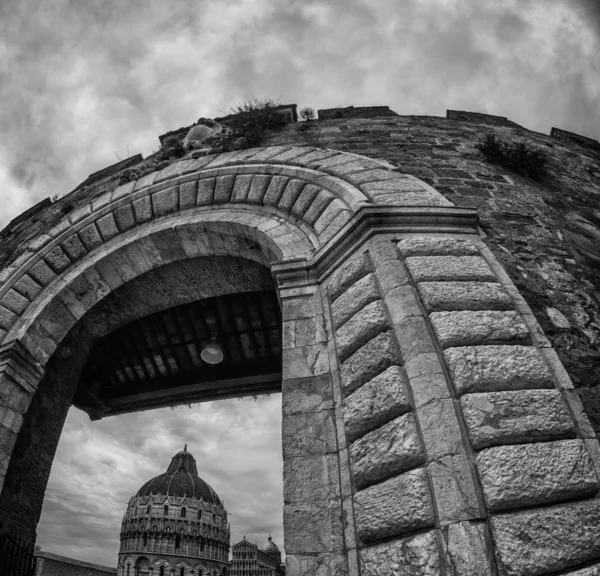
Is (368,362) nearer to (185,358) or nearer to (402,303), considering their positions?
(402,303)

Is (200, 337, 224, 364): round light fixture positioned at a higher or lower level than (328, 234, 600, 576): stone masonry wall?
higher

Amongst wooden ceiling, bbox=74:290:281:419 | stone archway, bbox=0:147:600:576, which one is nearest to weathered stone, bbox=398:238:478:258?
stone archway, bbox=0:147:600:576

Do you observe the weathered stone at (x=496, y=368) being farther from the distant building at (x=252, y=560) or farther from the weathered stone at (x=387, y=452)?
the distant building at (x=252, y=560)

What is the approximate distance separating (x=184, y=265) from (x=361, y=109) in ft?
12.2

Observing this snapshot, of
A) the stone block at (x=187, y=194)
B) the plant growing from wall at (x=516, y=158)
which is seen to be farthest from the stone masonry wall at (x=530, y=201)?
the stone block at (x=187, y=194)

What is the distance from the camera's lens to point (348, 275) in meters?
3.24

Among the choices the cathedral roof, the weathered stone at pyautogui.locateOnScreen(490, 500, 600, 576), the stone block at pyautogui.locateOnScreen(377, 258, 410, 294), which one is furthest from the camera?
the cathedral roof

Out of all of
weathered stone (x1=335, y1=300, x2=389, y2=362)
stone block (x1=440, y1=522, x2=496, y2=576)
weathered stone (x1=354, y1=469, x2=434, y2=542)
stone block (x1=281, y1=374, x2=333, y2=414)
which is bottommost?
stone block (x1=440, y1=522, x2=496, y2=576)

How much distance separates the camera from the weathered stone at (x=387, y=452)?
2.19 metres

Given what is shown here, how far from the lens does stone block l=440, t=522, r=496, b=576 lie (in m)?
1.75

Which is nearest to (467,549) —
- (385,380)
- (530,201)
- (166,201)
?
(385,380)

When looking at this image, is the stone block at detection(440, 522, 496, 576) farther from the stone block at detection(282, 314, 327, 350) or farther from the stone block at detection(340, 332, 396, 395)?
the stone block at detection(282, 314, 327, 350)

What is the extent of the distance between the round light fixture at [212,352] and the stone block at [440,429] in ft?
14.3

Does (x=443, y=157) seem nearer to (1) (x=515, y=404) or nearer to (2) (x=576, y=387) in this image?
(2) (x=576, y=387)
